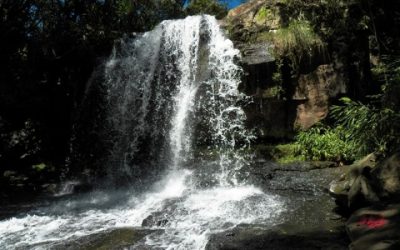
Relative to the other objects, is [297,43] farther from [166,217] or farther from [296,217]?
[166,217]

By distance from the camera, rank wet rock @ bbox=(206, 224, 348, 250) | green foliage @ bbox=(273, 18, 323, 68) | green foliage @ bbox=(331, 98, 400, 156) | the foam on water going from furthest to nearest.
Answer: green foliage @ bbox=(273, 18, 323, 68), green foliage @ bbox=(331, 98, 400, 156), the foam on water, wet rock @ bbox=(206, 224, 348, 250)

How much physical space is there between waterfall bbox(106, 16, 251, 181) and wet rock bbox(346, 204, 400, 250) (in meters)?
4.58

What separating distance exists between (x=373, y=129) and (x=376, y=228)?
290 cm

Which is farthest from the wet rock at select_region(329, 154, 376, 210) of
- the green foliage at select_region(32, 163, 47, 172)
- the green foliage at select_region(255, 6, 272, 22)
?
the green foliage at select_region(32, 163, 47, 172)

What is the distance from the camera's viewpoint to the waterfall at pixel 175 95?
32.4ft

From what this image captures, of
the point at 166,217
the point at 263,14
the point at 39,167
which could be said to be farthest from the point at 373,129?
the point at 39,167

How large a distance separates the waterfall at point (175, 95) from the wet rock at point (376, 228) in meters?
4.58

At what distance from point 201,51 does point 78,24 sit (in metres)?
4.37

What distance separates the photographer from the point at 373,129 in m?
6.91

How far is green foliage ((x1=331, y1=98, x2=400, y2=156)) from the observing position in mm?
6551

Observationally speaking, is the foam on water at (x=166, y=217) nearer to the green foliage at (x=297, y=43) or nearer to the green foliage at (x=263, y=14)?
the green foliage at (x=297, y=43)

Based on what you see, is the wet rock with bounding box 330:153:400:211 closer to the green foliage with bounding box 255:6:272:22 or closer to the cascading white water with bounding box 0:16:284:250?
the cascading white water with bounding box 0:16:284:250

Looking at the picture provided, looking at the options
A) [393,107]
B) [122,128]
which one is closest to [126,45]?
[122,128]

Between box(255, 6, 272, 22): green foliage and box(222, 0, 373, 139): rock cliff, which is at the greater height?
box(255, 6, 272, 22): green foliage
